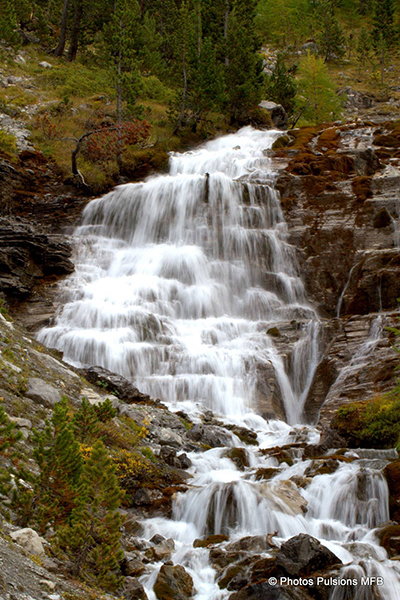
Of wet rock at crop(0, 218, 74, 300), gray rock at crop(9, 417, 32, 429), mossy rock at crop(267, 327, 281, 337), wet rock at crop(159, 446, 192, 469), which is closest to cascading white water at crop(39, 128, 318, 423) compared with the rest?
mossy rock at crop(267, 327, 281, 337)

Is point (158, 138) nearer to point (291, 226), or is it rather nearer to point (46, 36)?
point (291, 226)

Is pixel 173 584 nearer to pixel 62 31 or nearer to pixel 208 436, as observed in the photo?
pixel 208 436

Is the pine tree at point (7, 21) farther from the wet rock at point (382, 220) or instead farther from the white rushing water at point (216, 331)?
the wet rock at point (382, 220)

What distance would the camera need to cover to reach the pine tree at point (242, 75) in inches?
1425

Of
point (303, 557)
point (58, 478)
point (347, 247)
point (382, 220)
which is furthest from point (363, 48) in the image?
point (58, 478)

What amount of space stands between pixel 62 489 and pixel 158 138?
3227cm

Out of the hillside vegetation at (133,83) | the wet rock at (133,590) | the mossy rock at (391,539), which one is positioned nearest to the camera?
the wet rock at (133,590)

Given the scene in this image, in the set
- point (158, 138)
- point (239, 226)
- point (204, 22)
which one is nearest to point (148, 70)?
point (204, 22)

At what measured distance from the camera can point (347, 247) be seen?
22531mm

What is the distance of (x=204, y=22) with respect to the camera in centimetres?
4206

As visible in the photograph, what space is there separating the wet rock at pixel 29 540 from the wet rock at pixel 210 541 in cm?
308

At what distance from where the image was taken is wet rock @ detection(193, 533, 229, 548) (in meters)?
7.66

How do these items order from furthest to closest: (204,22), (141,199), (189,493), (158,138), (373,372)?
(204,22) → (158,138) → (141,199) → (373,372) → (189,493)

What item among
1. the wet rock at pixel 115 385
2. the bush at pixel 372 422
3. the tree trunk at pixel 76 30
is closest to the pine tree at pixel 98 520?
the bush at pixel 372 422
